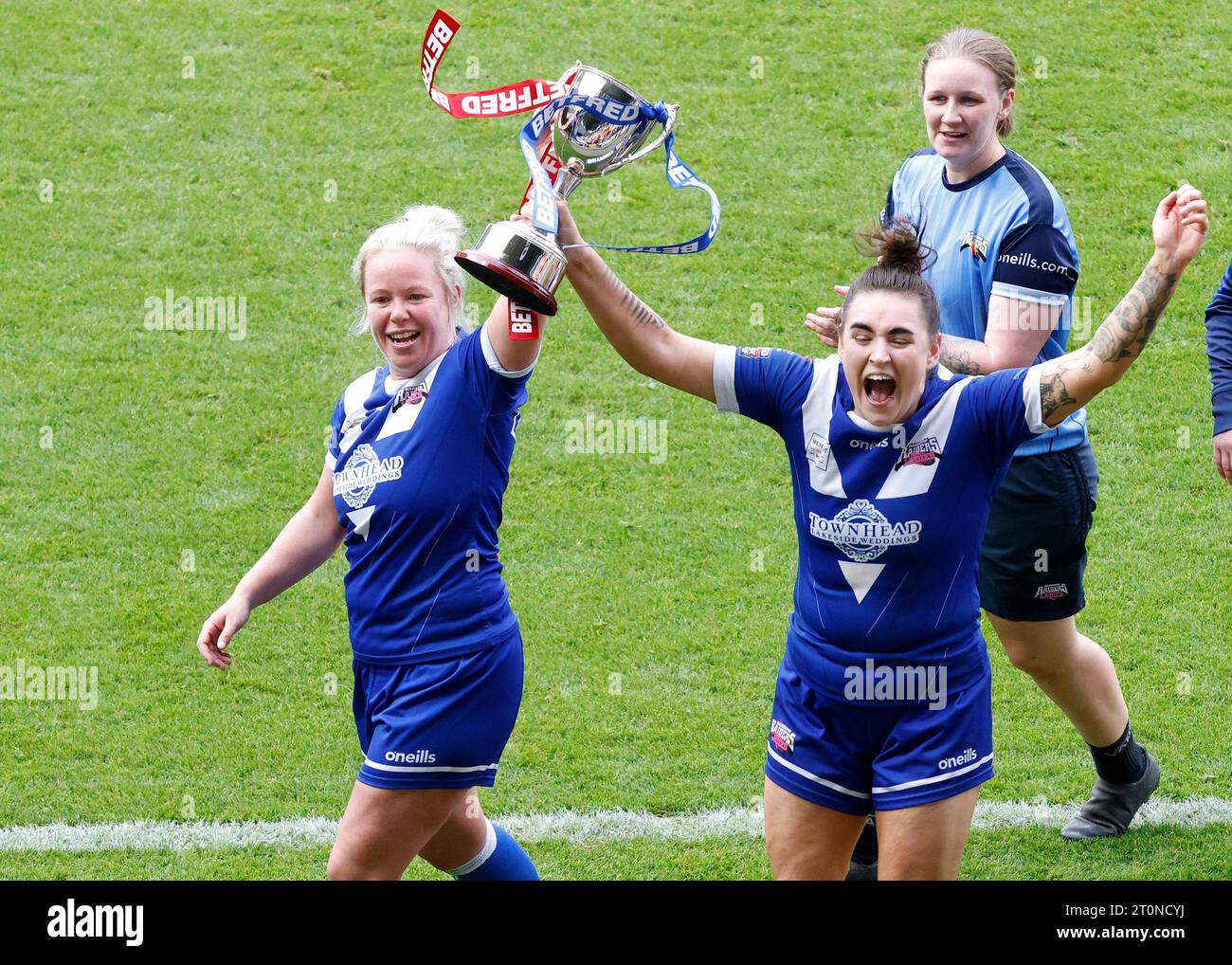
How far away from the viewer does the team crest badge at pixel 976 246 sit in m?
4.79

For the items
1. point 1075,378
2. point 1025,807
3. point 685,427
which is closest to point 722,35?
point 685,427

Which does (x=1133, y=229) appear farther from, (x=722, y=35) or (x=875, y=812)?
(x=875, y=812)

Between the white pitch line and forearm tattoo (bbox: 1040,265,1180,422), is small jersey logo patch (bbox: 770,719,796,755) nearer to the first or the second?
forearm tattoo (bbox: 1040,265,1180,422)

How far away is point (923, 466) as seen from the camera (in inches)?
153

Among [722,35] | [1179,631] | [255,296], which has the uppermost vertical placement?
[722,35]

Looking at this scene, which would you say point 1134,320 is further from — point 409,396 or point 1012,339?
point 409,396

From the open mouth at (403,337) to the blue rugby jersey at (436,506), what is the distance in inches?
3.6

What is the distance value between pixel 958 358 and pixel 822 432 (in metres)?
0.81

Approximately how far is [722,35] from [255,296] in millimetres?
3719

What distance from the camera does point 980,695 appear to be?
3.97 meters

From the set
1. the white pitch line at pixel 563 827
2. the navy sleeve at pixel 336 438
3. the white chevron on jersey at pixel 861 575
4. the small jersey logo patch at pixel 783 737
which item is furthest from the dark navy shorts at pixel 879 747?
the white pitch line at pixel 563 827

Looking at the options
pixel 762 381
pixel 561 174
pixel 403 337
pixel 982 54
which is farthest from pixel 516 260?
pixel 982 54

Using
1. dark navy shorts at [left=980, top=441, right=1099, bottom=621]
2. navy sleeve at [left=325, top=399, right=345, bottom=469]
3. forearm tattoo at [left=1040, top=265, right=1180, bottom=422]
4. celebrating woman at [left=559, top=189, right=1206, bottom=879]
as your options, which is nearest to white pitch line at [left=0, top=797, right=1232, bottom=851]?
dark navy shorts at [left=980, top=441, right=1099, bottom=621]

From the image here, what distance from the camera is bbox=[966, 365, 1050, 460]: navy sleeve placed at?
12.5 feet
